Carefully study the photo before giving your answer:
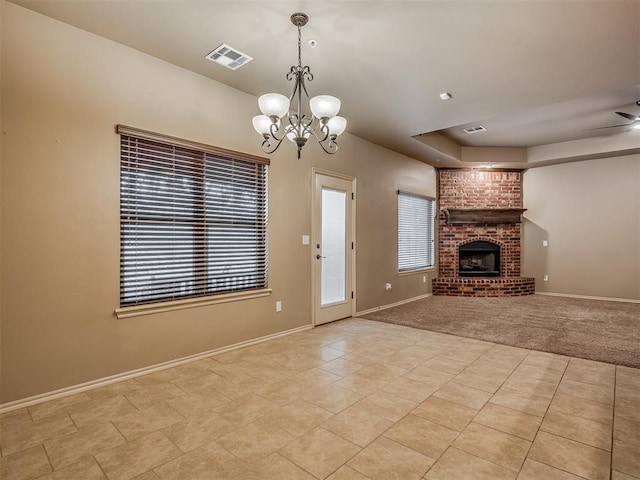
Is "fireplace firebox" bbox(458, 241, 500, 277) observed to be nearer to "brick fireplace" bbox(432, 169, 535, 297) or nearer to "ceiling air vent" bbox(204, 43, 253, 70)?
"brick fireplace" bbox(432, 169, 535, 297)

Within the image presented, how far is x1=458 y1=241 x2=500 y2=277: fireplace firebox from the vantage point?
26.3 ft

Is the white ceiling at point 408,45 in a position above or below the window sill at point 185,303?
above

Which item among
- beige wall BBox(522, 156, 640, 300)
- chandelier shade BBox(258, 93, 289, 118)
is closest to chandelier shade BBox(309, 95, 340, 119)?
chandelier shade BBox(258, 93, 289, 118)

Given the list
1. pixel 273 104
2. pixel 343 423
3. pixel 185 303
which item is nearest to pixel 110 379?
pixel 185 303

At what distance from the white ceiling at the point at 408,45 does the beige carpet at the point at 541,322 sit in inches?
113

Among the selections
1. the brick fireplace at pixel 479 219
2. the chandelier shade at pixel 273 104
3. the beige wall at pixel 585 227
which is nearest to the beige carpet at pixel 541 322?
the beige wall at pixel 585 227

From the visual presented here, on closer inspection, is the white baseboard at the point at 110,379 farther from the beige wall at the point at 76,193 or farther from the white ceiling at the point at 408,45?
the white ceiling at the point at 408,45

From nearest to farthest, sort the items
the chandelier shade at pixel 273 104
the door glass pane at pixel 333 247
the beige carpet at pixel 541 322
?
the chandelier shade at pixel 273 104
the beige carpet at pixel 541 322
the door glass pane at pixel 333 247

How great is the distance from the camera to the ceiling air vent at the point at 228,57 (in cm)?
310

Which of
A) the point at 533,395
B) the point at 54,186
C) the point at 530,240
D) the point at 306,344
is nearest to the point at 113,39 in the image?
the point at 54,186

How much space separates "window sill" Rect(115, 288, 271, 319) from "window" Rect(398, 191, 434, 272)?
139 inches

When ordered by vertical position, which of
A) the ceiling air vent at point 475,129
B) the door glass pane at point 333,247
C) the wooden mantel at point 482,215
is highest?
the ceiling air vent at point 475,129

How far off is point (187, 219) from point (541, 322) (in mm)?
5074

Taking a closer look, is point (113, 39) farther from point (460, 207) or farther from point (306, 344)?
point (460, 207)
